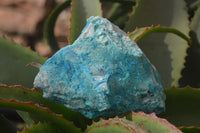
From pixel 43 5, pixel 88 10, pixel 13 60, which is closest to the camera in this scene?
pixel 13 60

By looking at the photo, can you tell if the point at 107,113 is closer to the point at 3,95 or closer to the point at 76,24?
the point at 3,95

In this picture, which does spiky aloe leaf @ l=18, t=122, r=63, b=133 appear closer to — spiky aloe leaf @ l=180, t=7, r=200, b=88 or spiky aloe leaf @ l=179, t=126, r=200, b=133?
spiky aloe leaf @ l=179, t=126, r=200, b=133

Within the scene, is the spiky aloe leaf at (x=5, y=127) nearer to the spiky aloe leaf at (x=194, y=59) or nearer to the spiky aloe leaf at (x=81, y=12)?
the spiky aloe leaf at (x=81, y=12)

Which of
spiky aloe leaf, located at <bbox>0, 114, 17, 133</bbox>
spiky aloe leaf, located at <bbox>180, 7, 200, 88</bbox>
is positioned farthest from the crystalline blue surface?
spiky aloe leaf, located at <bbox>180, 7, 200, 88</bbox>

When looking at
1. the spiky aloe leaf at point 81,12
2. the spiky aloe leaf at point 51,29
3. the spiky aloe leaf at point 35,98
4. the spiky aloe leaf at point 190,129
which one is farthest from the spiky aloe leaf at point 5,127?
the spiky aloe leaf at point 51,29

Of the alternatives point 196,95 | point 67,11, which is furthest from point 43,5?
point 196,95

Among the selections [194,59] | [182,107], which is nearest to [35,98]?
[182,107]
